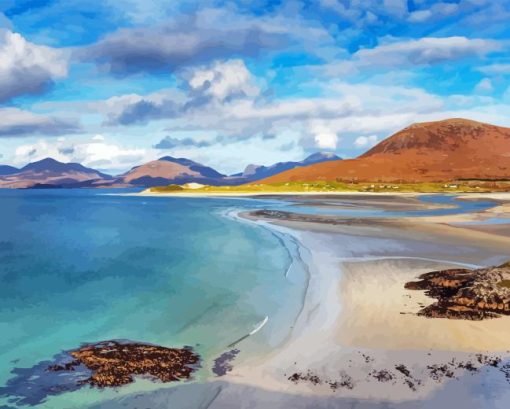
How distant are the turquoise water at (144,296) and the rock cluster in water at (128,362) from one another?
1.55ft

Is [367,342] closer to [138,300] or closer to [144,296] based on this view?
[138,300]

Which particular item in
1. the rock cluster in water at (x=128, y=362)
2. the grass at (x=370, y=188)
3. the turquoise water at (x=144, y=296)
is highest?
the grass at (x=370, y=188)

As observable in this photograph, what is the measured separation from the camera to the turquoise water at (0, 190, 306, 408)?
14055mm

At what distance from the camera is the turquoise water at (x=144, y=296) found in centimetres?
1405

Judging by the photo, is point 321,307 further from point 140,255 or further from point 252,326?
point 140,255

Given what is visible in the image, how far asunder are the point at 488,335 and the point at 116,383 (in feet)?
33.0

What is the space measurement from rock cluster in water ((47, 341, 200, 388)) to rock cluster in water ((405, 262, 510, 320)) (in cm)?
810

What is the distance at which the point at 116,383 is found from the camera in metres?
10.6

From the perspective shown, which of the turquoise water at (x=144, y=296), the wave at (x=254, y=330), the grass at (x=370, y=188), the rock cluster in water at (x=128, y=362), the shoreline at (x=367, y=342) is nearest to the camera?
the shoreline at (x=367, y=342)

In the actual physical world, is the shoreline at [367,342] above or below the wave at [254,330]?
above

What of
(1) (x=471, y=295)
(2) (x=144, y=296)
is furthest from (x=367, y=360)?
(2) (x=144, y=296)

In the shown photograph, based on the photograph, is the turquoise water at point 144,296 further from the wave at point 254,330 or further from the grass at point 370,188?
the grass at point 370,188

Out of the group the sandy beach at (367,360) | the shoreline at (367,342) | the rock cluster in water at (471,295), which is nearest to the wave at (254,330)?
the sandy beach at (367,360)

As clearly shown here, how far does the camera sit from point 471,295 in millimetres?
15945
